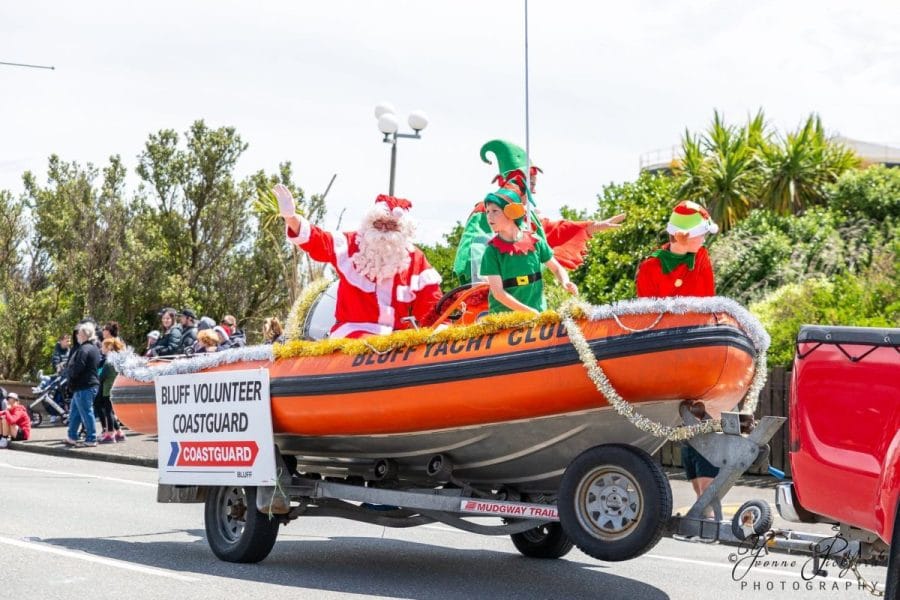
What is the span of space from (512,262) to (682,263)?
101 centimetres

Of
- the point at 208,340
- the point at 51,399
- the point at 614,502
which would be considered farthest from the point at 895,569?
the point at 51,399

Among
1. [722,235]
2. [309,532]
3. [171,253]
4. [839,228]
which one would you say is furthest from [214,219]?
[309,532]

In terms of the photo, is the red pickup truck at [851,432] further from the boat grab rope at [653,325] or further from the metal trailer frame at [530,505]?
the boat grab rope at [653,325]

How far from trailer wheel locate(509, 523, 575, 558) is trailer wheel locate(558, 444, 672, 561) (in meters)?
2.16

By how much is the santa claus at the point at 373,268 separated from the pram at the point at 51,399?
12.9 meters

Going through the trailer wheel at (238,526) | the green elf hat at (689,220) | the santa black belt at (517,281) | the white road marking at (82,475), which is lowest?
the white road marking at (82,475)

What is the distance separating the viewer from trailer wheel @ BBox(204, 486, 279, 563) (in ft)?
25.6

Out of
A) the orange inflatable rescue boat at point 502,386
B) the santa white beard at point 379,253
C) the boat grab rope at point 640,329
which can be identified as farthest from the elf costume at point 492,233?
the boat grab rope at point 640,329

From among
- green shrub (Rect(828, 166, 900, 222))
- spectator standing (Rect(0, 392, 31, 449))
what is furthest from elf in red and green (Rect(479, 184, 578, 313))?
green shrub (Rect(828, 166, 900, 222))

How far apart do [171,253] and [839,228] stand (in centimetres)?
1395

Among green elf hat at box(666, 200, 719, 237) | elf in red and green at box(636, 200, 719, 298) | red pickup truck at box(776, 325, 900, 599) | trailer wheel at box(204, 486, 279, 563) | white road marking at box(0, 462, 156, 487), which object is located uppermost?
green elf hat at box(666, 200, 719, 237)

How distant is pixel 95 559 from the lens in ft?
25.2

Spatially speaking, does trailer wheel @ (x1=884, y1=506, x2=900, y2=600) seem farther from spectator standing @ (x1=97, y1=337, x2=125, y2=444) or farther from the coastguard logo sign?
spectator standing @ (x1=97, y1=337, x2=125, y2=444)

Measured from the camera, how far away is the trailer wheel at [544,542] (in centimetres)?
830
